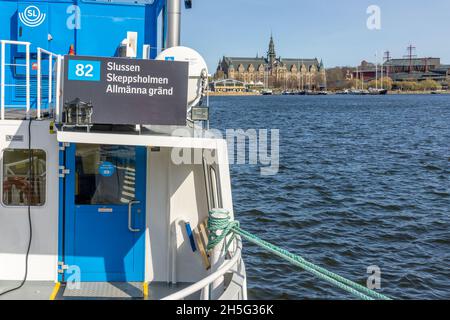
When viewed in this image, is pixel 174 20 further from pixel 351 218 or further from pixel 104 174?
pixel 351 218

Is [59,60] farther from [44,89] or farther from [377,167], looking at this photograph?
[377,167]

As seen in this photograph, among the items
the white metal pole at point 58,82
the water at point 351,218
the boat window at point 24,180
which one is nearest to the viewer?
the white metal pole at point 58,82

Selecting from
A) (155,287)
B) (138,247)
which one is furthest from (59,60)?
(155,287)

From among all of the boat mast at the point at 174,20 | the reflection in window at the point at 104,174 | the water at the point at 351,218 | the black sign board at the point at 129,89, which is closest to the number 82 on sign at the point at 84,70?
the black sign board at the point at 129,89

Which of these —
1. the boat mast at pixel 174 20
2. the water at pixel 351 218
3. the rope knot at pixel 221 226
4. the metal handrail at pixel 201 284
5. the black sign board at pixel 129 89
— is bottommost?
the water at pixel 351 218

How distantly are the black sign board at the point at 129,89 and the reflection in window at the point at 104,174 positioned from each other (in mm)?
1236

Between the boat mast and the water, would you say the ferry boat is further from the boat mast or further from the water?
the water

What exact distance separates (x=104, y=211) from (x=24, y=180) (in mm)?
1145

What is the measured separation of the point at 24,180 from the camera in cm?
768

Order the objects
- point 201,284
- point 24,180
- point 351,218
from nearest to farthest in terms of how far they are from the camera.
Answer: point 201,284 < point 24,180 < point 351,218

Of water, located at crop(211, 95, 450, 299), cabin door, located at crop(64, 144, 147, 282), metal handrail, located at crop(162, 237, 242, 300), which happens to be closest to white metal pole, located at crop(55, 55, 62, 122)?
cabin door, located at crop(64, 144, 147, 282)

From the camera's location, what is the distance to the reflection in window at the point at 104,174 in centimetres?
784

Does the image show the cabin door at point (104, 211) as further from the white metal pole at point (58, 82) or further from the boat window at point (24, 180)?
the white metal pole at point (58, 82)

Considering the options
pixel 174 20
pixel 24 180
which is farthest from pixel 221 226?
pixel 174 20
